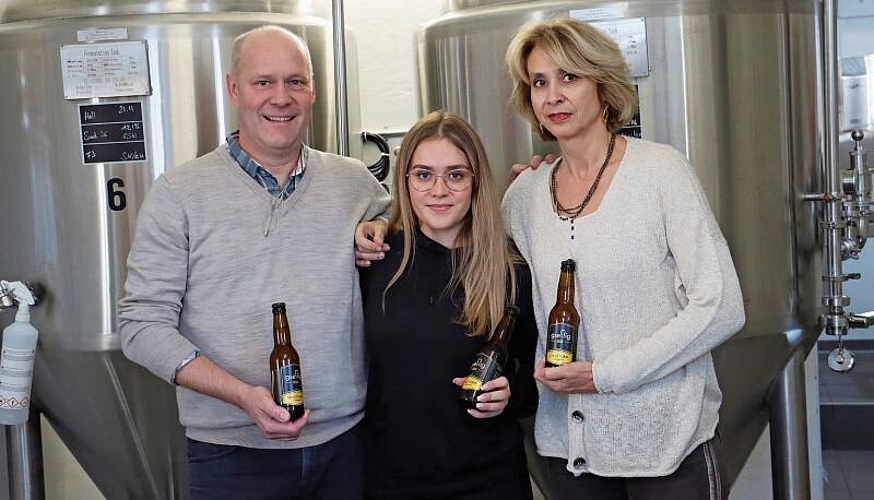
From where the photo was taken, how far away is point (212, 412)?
174cm

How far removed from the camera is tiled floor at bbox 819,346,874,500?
13.0ft

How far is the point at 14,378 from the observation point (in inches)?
83.5

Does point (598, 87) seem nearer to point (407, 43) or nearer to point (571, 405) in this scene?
point (571, 405)

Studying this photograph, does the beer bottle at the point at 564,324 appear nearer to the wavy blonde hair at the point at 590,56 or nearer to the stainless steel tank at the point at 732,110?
the wavy blonde hair at the point at 590,56

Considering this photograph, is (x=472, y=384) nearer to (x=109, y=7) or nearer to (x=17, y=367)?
(x=17, y=367)

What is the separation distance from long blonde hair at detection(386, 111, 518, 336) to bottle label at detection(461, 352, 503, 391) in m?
0.05

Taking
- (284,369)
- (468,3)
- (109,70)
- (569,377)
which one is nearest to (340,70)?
(468,3)

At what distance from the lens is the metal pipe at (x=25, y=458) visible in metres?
2.49

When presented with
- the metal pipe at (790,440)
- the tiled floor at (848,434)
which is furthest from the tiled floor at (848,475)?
the metal pipe at (790,440)

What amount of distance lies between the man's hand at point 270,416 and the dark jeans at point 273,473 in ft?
0.46

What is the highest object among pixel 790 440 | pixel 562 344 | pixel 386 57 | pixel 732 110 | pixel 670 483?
pixel 386 57

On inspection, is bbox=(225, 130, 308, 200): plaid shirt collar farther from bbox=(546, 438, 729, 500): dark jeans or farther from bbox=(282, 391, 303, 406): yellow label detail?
bbox=(546, 438, 729, 500): dark jeans

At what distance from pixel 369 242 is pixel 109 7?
903 mm

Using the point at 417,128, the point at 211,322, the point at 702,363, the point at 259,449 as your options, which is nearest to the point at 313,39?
the point at 417,128
